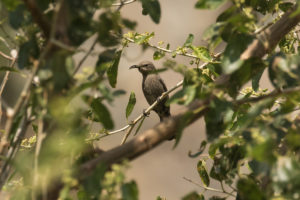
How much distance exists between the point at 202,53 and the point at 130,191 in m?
1.29

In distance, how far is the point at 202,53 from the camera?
268 cm

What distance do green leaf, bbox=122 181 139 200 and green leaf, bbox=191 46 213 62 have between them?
121cm

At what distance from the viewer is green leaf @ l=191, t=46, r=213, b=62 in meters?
2.63

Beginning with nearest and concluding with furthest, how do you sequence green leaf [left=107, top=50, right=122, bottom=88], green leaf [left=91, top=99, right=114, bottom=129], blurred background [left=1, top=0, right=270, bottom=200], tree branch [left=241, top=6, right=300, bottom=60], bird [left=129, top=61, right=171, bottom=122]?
green leaf [left=91, top=99, right=114, bottom=129] → tree branch [left=241, top=6, right=300, bottom=60] → green leaf [left=107, top=50, right=122, bottom=88] → bird [left=129, top=61, right=171, bottom=122] → blurred background [left=1, top=0, right=270, bottom=200]

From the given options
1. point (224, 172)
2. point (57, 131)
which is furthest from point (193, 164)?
point (57, 131)

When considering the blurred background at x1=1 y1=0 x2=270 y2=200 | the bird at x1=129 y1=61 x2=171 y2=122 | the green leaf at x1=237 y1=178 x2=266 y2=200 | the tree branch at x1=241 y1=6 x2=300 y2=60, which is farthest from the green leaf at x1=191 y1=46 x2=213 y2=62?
the blurred background at x1=1 y1=0 x2=270 y2=200

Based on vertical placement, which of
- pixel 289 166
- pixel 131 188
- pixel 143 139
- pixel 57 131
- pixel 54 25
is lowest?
pixel 289 166

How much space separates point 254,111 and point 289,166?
223mm

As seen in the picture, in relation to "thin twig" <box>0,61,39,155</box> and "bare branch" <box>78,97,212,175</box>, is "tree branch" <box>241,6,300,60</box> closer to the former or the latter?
"bare branch" <box>78,97,212,175</box>

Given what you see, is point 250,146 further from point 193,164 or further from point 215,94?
point 193,164

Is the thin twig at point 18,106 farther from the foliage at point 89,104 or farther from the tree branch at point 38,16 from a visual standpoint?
the tree branch at point 38,16

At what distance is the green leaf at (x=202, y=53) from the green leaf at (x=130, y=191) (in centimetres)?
121

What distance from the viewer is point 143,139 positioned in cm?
171

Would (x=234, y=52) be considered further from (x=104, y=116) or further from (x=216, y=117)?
(x=104, y=116)
